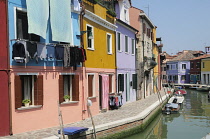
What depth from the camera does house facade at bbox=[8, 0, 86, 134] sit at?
10.2 metres

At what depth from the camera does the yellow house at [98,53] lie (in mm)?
14438

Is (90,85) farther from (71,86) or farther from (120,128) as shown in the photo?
(120,128)

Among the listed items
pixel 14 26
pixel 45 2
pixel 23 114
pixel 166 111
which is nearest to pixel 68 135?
pixel 23 114

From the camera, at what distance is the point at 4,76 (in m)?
9.81

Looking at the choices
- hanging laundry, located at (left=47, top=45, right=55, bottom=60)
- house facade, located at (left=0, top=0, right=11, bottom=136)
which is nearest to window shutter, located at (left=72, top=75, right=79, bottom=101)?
hanging laundry, located at (left=47, top=45, right=55, bottom=60)

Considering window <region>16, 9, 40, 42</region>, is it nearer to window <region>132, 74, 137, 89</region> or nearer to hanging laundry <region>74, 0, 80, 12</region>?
hanging laundry <region>74, 0, 80, 12</region>

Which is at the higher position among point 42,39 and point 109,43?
point 109,43

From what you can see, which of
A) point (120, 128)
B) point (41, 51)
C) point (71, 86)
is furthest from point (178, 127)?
point (41, 51)

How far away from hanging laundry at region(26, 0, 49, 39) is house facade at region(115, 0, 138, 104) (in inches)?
352

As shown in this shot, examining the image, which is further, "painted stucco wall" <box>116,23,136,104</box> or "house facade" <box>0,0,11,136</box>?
"painted stucco wall" <box>116,23,136,104</box>

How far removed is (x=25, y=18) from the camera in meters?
10.8

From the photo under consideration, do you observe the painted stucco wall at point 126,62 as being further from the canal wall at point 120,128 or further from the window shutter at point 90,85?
the canal wall at point 120,128

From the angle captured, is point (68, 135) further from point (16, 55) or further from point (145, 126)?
point (145, 126)

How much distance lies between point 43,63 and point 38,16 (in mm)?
2046
